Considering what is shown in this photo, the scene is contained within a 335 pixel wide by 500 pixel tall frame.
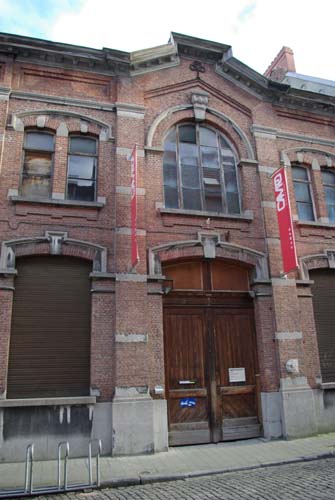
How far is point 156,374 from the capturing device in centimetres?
888

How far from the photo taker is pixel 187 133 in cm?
1145

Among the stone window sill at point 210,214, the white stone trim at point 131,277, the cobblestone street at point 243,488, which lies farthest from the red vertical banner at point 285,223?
the cobblestone street at point 243,488

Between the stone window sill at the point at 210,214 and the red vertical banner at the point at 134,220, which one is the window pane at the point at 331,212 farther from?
the red vertical banner at the point at 134,220

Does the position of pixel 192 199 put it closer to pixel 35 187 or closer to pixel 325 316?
pixel 35 187

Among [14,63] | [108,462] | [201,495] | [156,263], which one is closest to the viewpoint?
[201,495]

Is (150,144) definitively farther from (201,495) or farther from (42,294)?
(201,495)

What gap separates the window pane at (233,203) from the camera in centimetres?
1107

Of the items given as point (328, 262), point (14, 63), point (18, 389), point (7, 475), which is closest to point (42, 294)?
point (18, 389)

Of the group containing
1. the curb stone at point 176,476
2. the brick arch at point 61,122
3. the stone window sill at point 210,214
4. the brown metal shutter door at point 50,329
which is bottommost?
the curb stone at point 176,476

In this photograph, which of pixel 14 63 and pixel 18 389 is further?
pixel 14 63

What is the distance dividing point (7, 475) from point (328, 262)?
9230mm

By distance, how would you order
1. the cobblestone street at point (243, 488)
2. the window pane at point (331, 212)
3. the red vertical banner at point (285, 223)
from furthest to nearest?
the window pane at point (331, 212)
the red vertical banner at point (285, 223)
the cobblestone street at point (243, 488)

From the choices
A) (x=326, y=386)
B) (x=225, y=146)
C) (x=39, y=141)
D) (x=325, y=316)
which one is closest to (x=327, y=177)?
(x=225, y=146)

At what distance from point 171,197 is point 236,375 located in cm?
486
